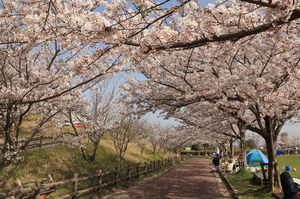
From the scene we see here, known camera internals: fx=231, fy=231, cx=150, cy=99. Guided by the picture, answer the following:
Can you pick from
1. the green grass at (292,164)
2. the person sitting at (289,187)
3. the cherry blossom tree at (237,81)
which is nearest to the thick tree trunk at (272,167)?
the cherry blossom tree at (237,81)

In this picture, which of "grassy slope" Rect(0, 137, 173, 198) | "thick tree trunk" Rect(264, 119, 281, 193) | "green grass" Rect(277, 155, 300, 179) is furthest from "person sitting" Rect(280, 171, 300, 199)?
"green grass" Rect(277, 155, 300, 179)

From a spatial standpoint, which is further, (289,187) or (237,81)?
(237,81)

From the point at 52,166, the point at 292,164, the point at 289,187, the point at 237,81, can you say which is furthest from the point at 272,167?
the point at 292,164

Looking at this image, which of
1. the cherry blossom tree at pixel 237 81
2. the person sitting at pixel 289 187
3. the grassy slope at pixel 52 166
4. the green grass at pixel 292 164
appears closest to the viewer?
the person sitting at pixel 289 187

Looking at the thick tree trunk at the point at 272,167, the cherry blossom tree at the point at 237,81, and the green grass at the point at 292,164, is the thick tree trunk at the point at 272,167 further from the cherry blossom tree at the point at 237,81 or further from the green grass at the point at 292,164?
the green grass at the point at 292,164

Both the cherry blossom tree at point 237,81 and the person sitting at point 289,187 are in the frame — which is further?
the cherry blossom tree at point 237,81

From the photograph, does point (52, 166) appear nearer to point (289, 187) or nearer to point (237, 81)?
point (237, 81)

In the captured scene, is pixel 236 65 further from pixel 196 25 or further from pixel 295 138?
pixel 295 138

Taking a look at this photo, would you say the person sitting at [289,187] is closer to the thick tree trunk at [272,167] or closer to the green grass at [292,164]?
the thick tree trunk at [272,167]

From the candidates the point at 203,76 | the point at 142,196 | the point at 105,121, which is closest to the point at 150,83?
the point at 203,76

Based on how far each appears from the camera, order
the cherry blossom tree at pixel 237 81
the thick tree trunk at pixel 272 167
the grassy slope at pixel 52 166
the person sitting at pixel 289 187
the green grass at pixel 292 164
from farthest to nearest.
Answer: the green grass at pixel 292 164, the grassy slope at pixel 52 166, the thick tree trunk at pixel 272 167, the cherry blossom tree at pixel 237 81, the person sitting at pixel 289 187

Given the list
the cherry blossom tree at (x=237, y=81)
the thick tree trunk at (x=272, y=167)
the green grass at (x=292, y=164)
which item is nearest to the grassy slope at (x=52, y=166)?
the cherry blossom tree at (x=237, y=81)

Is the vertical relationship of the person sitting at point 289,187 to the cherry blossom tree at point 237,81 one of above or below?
below

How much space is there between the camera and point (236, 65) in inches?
460
